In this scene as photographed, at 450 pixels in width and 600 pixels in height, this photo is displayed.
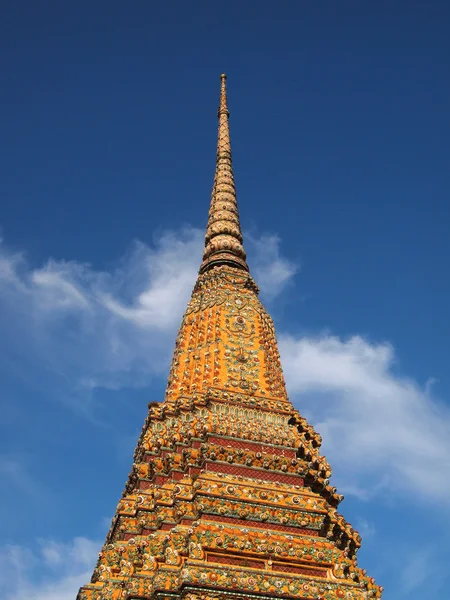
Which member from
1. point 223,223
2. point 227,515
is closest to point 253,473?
point 227,515

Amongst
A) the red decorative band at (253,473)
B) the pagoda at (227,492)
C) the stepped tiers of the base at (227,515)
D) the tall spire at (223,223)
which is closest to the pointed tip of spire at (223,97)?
the tall spire at (223,223)

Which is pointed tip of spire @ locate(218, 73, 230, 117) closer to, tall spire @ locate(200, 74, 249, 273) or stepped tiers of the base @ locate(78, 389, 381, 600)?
tall spire @ locate(200, 74, 249, 273)

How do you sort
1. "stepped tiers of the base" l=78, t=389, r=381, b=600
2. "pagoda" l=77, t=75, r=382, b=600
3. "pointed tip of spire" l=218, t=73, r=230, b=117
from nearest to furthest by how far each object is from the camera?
"stepped tiers of the base" l=78, t=389, r=381, b=600 < "pagoda" l=77, t=75, r=382, b=600 < "pointed tip of spire" l=218, t=73, r=230, b=117

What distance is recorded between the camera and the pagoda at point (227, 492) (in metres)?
11.6

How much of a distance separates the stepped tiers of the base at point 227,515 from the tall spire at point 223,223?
7633mm

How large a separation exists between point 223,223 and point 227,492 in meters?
12.9

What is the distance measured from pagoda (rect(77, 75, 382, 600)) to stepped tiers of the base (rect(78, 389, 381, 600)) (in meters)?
0.03

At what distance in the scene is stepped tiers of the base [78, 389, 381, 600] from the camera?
37.8 ft

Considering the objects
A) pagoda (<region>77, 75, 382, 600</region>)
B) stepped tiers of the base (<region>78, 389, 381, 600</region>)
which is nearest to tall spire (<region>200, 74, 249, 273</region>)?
pagoda (<region>77, 75, 382, 600</region>)

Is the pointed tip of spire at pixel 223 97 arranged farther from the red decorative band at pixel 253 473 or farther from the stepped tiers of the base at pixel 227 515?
the red decorative band at pixel 253 473

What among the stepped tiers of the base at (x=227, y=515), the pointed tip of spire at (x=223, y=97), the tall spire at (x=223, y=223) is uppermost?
the pointed tip of spire at (x=223, y=97)

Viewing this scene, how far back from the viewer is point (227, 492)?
1324cm

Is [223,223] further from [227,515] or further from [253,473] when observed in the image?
[227,515]

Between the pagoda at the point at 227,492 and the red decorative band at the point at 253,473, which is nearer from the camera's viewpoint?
the pagoda at the point at 227,492
